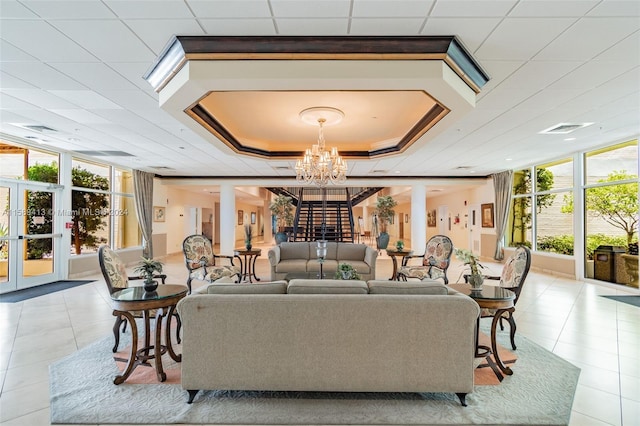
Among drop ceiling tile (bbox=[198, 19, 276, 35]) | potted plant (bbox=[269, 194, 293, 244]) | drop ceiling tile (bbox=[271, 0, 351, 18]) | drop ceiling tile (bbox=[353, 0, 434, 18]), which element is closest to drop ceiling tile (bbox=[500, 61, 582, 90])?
drop ceiling tile (bbox=[353, 0, 434, 18])

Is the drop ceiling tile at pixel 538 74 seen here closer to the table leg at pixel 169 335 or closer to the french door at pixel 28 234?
the table leg at pixel 169 335

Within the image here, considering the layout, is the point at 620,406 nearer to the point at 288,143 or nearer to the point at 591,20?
the point at 591,20

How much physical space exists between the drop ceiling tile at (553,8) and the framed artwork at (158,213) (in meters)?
10.4

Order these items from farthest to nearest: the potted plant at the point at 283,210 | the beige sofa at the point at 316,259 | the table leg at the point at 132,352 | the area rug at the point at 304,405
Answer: the potted plant at the point at 283,210 < the beige sofa at the point at 316,259 < the table leg at the point at 132,352 < the area rug at the point at 304,405

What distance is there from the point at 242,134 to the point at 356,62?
3795mm

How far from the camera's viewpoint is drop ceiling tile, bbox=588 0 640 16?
2173mm

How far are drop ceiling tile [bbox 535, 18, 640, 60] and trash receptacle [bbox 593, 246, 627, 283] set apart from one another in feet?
17.5

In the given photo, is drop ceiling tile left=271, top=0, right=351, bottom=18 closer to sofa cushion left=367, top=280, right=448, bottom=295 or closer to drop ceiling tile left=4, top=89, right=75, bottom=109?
sofa cushion left=367, top=280, right=448, bottom=295

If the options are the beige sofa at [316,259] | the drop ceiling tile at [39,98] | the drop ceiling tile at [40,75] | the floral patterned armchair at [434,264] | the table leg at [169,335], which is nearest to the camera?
the table leg at [169,335]

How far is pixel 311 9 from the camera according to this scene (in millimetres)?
2260

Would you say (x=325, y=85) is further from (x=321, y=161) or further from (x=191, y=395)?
(x=191, y=395)

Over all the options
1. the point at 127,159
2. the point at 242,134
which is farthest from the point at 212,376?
the point at 127,159

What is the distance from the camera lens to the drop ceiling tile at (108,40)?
241cm

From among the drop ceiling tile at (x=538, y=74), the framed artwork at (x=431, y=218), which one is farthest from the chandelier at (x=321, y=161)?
the framed artwork at (x=431, y=218)
